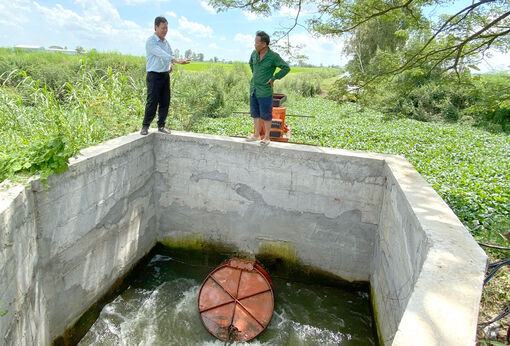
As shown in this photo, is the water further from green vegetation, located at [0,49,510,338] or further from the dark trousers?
the dark trousers

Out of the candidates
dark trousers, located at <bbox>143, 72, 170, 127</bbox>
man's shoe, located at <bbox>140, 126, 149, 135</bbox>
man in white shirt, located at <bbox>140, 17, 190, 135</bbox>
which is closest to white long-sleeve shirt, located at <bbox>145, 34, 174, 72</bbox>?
man in white shirt, located at <bbox>140, 17, 190, 135</bbox>

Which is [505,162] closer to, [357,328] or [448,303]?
[357,328]

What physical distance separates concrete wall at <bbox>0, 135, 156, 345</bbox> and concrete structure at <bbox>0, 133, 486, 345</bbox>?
0.02m

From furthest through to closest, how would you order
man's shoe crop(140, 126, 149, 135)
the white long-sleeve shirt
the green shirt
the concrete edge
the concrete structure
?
man's shoe crop(140, 126, 149, 135) < the green shirt < the white long-sleeve shirt < the concrete structure < the concrete edge

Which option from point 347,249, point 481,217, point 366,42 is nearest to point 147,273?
point 347,249

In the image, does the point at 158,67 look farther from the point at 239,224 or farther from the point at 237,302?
the point at 237,302

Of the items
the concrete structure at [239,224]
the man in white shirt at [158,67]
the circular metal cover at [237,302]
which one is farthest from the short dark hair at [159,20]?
the circular metal cover at [237,302]

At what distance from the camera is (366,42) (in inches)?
975

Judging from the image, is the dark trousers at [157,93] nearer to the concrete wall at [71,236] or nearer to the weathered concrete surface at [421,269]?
the concrete wall at [71,236]

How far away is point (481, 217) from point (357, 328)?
2532mm

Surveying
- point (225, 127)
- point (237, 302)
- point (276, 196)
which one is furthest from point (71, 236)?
point (225, 127)

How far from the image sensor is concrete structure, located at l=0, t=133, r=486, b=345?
8.30 ft

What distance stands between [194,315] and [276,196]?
219 cm

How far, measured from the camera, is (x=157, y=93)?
17.1ft
